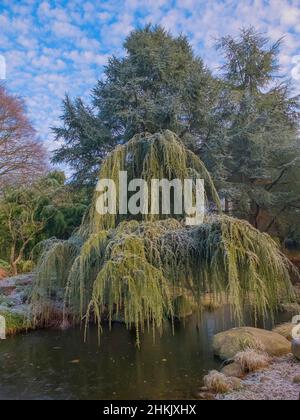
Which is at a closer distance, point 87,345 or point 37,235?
point 87,345

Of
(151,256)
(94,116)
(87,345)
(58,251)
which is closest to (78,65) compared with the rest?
(94,116)

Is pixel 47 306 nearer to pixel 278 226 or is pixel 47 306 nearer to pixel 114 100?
pixel 114 100

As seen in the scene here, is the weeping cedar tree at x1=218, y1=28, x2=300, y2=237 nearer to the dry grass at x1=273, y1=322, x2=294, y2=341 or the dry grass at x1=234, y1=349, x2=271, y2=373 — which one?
the dry grass at x1=273, y1=322, x2=294, y2=341

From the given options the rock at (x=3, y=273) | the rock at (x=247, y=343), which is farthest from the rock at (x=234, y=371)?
the rock at (x=3, y=273)

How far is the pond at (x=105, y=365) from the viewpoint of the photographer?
3.65 metres

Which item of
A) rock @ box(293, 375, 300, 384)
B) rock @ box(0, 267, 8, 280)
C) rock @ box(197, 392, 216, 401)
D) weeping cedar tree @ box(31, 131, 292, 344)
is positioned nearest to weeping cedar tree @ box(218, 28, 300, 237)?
weeping cedar tree @ box(31, 131, 292, 344)

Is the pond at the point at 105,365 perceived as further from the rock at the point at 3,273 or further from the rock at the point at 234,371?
the rock at the point at 3,273

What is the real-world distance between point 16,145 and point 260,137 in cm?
850

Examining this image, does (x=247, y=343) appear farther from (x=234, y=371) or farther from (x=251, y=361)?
(x=234, y=371)

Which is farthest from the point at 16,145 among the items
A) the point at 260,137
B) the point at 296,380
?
the point at 296,380

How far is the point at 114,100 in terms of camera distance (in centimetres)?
866

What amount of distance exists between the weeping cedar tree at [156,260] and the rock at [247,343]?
0.37 metres

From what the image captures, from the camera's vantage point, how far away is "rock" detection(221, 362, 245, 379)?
3965 mm

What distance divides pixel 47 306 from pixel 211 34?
10.6 m
